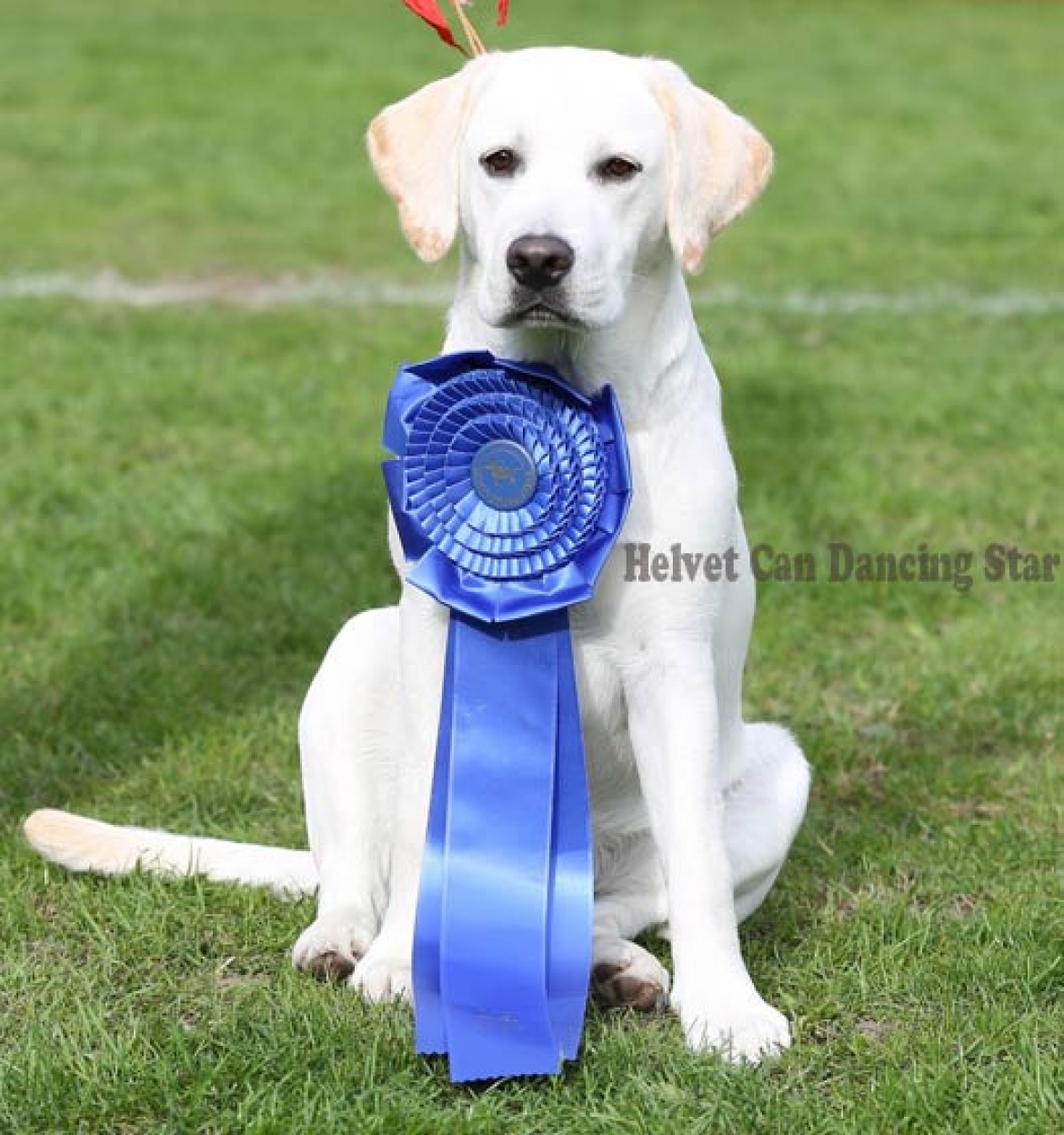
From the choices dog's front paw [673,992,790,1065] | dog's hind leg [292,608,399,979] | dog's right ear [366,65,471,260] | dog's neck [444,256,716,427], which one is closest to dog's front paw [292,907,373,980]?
dog's hind leg [292,608,399,979]

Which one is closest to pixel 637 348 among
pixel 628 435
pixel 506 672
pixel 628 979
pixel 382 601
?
pixel 628 435

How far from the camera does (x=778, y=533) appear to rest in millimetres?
6020

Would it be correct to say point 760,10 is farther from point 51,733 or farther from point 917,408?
point 51,733

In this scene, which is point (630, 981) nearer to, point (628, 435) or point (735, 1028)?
point (735, 1028)

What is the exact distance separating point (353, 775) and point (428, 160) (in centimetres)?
114

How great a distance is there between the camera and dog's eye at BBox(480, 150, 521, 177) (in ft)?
10.0

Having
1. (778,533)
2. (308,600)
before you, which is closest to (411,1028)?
(308,600)

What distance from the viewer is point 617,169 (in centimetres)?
305

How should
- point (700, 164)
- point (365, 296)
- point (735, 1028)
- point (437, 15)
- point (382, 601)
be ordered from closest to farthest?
point (735, 1028), point (700, 164), point (437, 15), point (382, 601), point (365, 296)

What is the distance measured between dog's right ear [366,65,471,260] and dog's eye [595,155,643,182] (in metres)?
0.27

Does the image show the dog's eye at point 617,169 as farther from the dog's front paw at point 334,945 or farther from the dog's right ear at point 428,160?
the dog's front paw at point 334,945

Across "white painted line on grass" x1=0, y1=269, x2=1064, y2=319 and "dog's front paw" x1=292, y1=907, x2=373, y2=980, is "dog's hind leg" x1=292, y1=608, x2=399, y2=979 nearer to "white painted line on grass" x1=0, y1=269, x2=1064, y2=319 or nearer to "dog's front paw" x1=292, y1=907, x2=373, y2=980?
"dog's front paw" x1=292, y1=907, x2=373, y2=980

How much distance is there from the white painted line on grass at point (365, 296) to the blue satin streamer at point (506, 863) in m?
6.00

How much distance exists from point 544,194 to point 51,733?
223 centimetres
